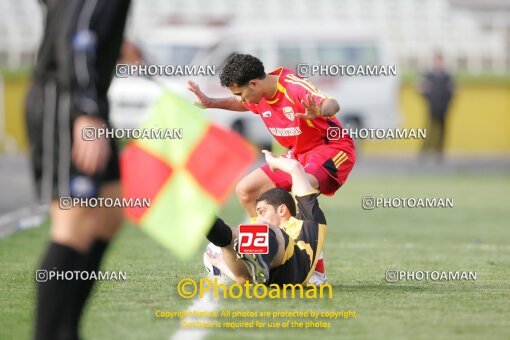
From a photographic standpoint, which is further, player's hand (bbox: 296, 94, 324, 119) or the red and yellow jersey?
the red and yellow jersey

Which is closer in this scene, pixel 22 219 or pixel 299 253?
pixel 299 253

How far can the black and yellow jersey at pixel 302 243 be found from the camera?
25.7 ft

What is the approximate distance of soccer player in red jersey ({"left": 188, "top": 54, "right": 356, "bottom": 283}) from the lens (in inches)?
335

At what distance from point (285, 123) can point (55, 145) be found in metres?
3.80

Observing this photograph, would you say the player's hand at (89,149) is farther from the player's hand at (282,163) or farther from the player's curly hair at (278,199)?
the player's curly hair at (278,199)

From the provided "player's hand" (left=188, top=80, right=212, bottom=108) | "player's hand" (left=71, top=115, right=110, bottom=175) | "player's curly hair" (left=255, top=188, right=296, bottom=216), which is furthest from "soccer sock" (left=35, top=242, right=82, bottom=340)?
"player's hand" (left=188, top=80, right=212, bottom=108)

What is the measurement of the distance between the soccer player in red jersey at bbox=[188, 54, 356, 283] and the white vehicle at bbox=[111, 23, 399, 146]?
18.8 m

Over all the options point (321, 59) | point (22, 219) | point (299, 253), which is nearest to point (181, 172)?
point (299, 253)

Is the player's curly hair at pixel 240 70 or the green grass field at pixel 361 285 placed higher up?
the player's curly hair at pixel 240 70

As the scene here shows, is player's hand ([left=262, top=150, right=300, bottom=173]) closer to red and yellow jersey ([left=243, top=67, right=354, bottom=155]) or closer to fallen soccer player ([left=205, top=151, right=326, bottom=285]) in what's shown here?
fallen soccer player ([left=205, top=151, right=326, bottom=285])

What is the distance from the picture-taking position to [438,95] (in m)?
28.9

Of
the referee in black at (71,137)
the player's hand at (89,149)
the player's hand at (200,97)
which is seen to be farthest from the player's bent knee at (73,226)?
the player's hand at (200,97)

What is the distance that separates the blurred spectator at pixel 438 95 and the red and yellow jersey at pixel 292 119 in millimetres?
19550

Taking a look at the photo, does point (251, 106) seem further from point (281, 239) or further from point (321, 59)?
point (321, 59)
